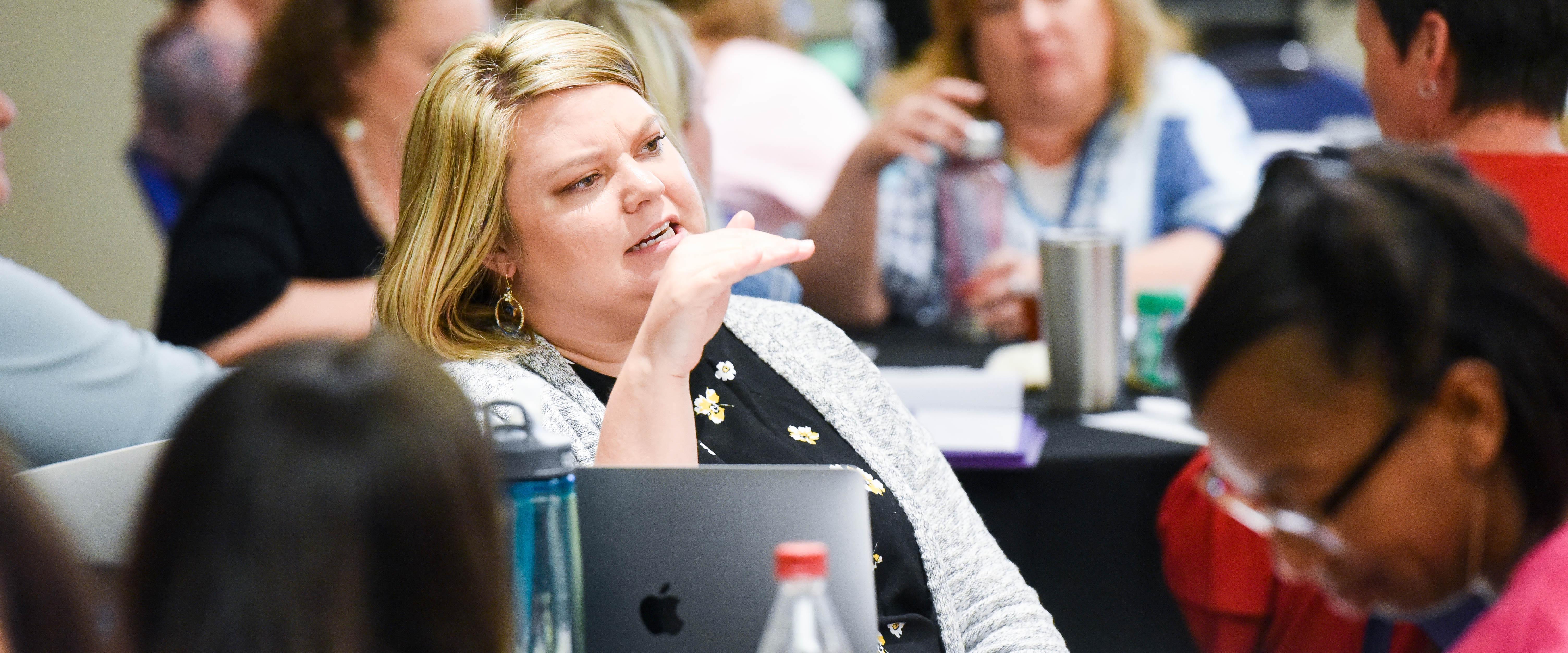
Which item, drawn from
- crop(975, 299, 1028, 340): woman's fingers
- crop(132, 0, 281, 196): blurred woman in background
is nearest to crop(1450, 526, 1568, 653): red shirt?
crop(975, 299, 1028, 340): woman's fingers

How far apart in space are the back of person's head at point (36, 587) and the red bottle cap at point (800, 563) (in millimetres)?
380

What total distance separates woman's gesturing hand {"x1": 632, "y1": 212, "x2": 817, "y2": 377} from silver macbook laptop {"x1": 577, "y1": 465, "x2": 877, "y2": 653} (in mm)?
227

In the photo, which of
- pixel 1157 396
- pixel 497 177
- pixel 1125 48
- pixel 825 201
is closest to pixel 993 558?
pixel 497 177

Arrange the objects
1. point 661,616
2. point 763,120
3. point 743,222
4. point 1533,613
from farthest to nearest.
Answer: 1. point 763,120
2. point 743,222
3. point 661,616
4. point 1533,613

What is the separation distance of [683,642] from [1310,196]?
549mm

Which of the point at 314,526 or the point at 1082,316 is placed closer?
the point at 314,526

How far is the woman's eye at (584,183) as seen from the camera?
1.39m

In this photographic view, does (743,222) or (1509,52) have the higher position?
(1509,52)

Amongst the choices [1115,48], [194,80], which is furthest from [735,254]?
[194,80]

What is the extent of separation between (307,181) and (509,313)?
1.24 metres

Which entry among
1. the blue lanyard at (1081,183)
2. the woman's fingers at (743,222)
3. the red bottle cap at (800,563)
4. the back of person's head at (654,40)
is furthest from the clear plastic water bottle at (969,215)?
the red bottle cap at (800,563)

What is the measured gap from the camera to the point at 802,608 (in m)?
0.85

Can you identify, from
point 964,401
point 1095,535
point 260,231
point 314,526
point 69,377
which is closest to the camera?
point 314,526

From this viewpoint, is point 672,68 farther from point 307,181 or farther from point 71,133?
point 71,133
